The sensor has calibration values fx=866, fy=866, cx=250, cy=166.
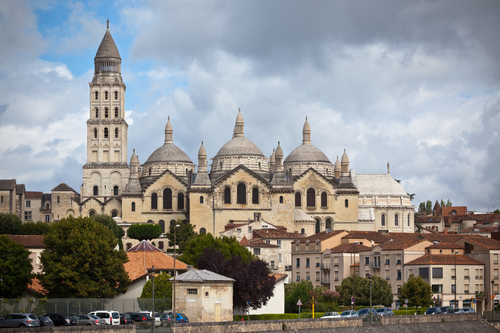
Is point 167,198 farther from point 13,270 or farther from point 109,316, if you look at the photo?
point 109,316

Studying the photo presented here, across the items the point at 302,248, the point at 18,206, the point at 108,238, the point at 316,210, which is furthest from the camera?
the point at 18,206

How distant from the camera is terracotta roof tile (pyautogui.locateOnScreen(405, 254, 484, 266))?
67562mm

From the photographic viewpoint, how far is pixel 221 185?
10938 centimetres

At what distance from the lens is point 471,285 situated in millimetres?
68188

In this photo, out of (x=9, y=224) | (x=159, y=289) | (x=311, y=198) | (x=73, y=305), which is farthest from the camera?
(x=311, y=198)

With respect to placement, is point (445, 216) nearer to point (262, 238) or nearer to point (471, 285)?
point (262, 238)

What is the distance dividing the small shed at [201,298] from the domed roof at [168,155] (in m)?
83.5

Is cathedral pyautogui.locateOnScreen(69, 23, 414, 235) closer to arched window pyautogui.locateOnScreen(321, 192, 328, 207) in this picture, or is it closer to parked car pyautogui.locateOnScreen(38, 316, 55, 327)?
arched window pyautogui.locateOnScreen(321, 192, 328, 207)

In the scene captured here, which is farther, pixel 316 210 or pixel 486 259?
pixel 316 210

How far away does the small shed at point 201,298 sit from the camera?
42.9 metres

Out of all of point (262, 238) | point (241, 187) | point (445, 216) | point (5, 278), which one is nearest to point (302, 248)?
point (262, 238)

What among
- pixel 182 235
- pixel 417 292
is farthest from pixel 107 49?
pixel 417 292

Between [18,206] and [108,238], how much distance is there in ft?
231

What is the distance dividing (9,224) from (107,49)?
3423 centimetres
